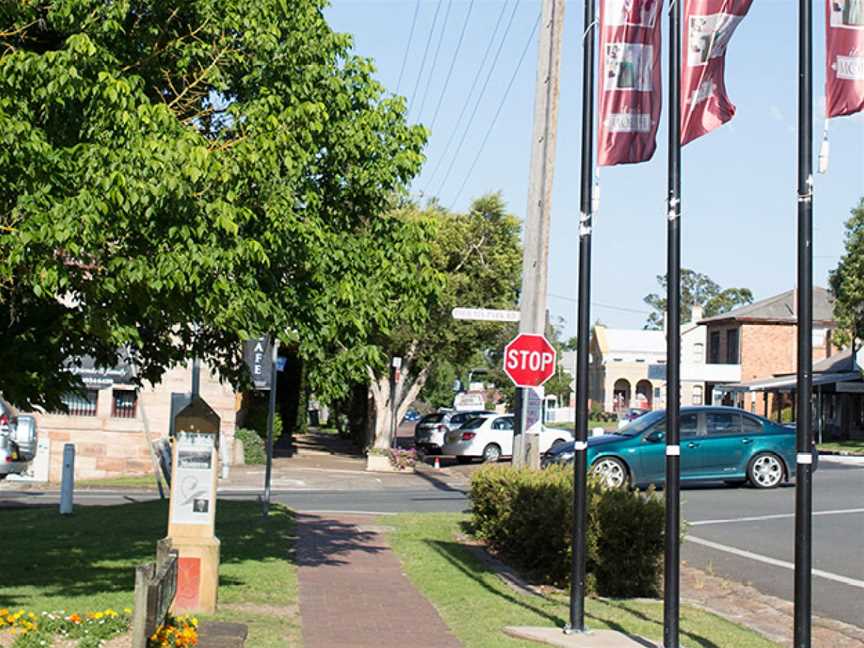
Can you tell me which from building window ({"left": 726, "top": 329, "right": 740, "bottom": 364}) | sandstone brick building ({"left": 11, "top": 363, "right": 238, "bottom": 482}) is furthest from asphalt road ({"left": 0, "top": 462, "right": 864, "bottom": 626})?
building window ({"left": 726, "top": 329, "right": 740, "bottom": 364})

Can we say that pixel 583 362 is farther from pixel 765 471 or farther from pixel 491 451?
pixel 491 451

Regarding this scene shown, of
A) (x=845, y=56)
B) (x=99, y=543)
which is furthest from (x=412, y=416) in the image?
(x=845, y=56)

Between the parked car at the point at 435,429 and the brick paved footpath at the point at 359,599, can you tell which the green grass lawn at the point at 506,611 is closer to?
the brick paved footpath at the point at 359,599

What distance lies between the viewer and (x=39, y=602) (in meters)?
9.79

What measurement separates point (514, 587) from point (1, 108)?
621 centimetres

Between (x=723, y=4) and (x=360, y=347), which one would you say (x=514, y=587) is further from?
(x=723, y=4)

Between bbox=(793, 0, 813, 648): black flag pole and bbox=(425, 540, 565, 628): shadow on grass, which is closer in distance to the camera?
bbox=(793, 0, 813, 648): black flag pole

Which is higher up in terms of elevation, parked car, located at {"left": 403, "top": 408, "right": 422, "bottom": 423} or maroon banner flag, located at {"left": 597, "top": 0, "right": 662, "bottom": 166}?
maroon banner flag, located at {"left": 597, "top": 0, "right": 662, "bottom": 166}

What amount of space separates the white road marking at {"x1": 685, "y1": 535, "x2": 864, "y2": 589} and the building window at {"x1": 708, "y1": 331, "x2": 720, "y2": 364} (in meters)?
54.0

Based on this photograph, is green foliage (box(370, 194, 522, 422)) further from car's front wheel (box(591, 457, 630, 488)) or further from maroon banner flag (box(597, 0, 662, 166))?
maroon banner flag (box(597, 0, 662, 166))

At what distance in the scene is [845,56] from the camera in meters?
6.81

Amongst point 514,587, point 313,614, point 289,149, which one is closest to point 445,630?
point 313,614

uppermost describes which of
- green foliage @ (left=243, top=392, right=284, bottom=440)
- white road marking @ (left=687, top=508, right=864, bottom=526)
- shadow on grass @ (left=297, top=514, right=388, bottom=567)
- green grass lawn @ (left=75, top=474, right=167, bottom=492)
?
green foliage @ (left=243, top=392, right=284, bottom=440)

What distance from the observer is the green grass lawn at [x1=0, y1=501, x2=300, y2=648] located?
966cm
